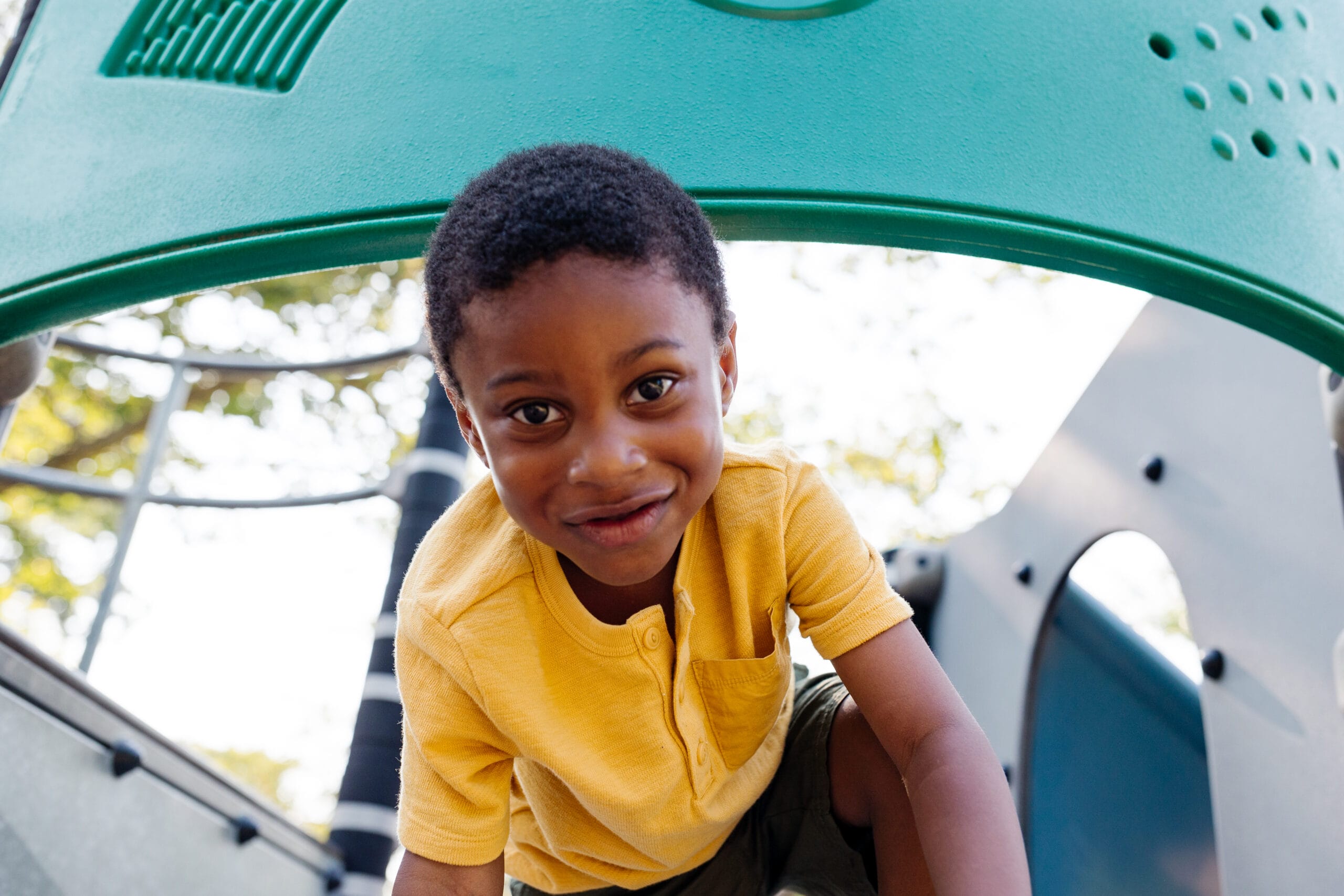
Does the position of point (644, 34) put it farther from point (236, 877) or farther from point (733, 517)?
point (236, 877)

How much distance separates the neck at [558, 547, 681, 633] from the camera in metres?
1.06

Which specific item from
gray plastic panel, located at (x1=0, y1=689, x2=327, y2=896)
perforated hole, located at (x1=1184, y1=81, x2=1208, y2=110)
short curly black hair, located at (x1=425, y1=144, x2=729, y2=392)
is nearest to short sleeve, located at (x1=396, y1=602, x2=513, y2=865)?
short curly black hair, located at (x1=425, y1=144, x2=729, y2=392)

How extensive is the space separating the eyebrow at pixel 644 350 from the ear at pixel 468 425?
15cm

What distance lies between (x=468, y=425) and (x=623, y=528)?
19 centimetres

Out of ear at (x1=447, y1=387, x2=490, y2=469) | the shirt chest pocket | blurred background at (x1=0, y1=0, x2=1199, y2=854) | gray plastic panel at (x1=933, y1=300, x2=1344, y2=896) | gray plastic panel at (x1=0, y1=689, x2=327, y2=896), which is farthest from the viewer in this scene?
blurred background at (x1=0, y1=0, x2=1199, y2=854)

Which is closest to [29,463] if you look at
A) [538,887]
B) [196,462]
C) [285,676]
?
[196,462]

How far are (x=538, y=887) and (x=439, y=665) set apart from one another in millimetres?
428

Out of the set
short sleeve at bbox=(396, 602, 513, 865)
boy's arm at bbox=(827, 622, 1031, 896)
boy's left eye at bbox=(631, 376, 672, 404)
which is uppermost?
boy's left eye at bbox=(631, 376, 672, 404)

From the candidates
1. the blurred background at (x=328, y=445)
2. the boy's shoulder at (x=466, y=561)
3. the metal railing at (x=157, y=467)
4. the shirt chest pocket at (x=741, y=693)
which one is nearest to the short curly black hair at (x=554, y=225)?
the boy's shoulder at (x=466, y=561)

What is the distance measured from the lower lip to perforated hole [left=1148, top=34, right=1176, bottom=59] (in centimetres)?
61

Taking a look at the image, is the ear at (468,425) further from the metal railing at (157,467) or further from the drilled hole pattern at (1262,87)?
the metal railing at (157,467)

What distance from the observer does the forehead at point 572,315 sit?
794 mm

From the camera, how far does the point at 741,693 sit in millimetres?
1062

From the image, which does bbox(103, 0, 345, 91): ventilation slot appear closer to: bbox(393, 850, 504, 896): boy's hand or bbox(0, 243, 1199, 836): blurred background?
bbox(393, 850, 504, 896): boy's hand
